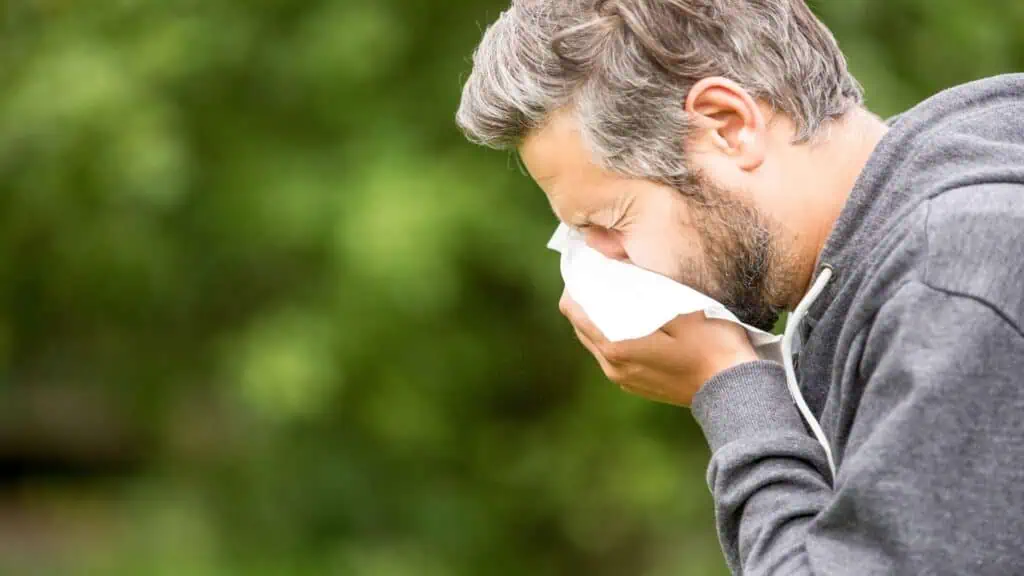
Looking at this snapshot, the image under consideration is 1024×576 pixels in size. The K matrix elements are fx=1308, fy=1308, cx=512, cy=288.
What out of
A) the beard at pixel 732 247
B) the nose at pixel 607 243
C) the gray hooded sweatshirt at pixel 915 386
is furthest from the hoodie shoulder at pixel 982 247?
the nose at pixel 607 243

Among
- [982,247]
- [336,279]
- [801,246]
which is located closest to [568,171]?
[801,246]

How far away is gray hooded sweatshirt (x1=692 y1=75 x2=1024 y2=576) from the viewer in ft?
5.11

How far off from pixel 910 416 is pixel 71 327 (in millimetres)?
5784

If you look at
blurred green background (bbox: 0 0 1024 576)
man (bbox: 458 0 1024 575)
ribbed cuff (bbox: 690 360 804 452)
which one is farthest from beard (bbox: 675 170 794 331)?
blurred green background (bbox: 0 0 1024 576)

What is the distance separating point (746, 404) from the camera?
6.27ft

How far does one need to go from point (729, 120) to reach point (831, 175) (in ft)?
0.56

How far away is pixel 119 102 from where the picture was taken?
4668mm

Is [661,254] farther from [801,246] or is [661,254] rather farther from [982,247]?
[982,247]

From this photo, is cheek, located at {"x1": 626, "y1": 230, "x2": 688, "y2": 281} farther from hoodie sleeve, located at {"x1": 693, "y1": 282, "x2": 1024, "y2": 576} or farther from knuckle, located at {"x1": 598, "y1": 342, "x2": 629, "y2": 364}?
hoodie sleeve, located at {"x1": 693, "y1": 282, "x2": 1024, "y2": 576}

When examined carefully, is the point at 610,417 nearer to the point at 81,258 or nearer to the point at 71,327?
the point at 81,258

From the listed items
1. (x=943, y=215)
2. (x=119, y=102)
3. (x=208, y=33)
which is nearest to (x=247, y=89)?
(x=208, y=33)

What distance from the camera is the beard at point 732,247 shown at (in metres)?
1.95

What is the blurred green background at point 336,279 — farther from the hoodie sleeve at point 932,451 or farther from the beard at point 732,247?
the hoodie sleeve at point 932,451

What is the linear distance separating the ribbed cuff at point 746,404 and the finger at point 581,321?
0.64ft
